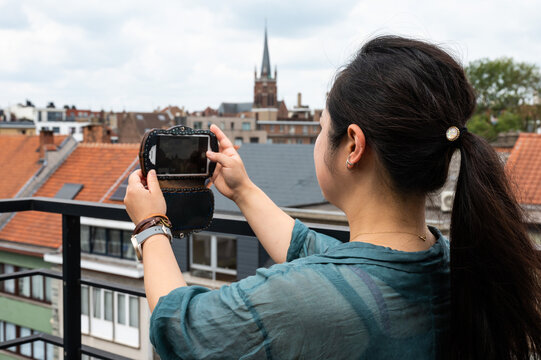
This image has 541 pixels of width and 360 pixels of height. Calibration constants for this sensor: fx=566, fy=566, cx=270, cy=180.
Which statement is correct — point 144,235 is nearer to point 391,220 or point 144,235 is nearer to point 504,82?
point 391,220

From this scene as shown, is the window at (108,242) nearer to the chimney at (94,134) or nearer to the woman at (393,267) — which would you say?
the chimney at (94,134)

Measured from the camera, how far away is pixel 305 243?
129 cm

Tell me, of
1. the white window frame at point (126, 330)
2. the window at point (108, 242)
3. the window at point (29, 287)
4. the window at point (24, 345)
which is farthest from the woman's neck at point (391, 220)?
the window at point (24, 345)

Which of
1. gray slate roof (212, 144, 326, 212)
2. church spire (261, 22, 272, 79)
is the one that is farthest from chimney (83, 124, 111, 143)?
church spire (261, 22, 272, 79)

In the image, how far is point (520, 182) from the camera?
1.05 meters

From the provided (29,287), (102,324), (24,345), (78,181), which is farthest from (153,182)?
(78,181)

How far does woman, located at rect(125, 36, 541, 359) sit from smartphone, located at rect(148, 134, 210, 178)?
215 millimetres

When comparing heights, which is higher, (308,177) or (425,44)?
(425,44)

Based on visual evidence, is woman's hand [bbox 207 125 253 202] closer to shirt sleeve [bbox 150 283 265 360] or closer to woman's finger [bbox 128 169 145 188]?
woman's finger [bbox 128 169 145 188]

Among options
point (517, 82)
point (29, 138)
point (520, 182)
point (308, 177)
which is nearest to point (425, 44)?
point (520, 182)

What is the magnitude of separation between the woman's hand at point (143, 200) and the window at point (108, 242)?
54.6 feet

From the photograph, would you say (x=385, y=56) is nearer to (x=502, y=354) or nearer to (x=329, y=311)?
(x=329, y=311)

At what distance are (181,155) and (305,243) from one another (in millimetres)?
344

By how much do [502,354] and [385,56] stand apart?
533mm
